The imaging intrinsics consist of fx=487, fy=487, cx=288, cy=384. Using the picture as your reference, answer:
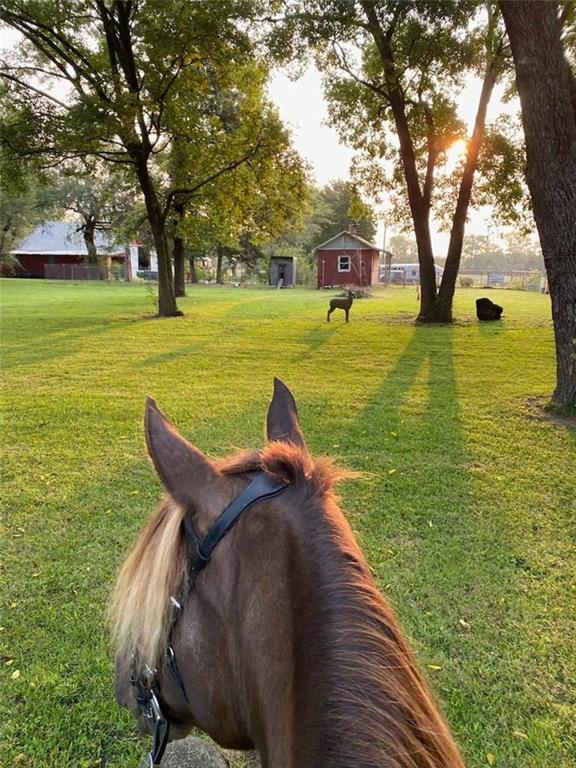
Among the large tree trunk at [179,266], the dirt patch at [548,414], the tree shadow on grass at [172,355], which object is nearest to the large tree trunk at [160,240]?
the tree shadow on grass at [172,355]

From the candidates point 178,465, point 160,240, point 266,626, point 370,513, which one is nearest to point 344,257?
point 160,240

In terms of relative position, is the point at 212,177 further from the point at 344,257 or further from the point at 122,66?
the point at 344,257

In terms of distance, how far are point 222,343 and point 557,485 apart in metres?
8.01

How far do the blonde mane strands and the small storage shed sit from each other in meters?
38.7

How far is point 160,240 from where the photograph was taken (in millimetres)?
15062

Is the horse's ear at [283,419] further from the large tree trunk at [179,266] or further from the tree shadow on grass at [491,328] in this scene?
the large tree trunk at [179,266]

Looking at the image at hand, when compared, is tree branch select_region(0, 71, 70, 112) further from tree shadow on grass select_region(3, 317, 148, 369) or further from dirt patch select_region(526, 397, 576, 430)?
dirt patch select_region(526, 397, 576, 430)

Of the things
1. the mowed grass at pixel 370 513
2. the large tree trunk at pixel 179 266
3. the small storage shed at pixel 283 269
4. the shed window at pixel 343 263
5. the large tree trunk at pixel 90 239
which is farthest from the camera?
the large tree trunk at pixel 90 239

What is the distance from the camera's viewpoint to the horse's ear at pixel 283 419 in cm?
117

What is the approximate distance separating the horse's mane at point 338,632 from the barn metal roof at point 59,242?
47.5 meters

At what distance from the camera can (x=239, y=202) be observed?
15812 mm

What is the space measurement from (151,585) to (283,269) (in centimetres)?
3957

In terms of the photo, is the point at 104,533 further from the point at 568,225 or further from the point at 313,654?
the point at 568,225

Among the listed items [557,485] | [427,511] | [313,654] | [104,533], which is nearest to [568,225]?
[557,485]
